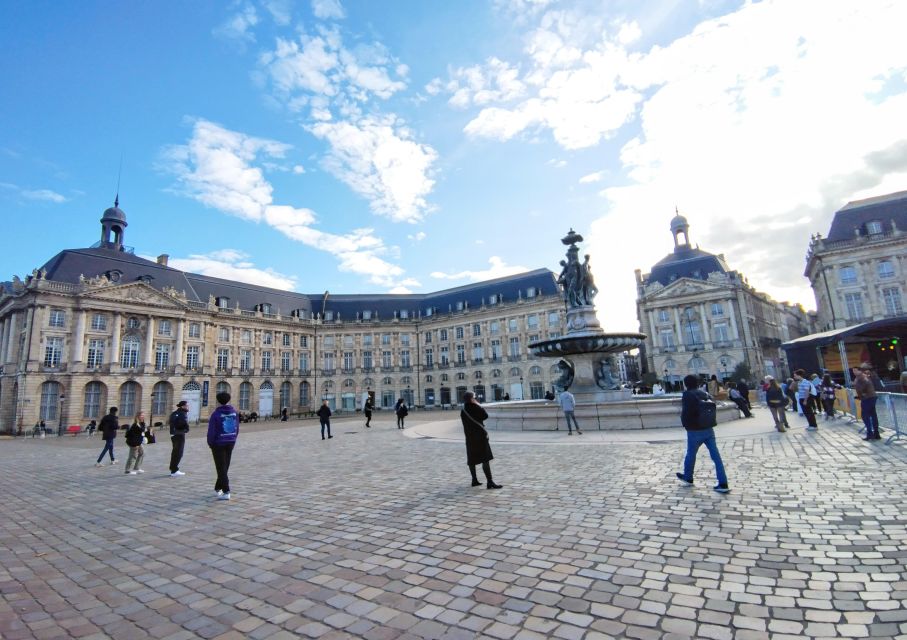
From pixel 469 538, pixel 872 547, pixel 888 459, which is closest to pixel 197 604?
pixel 469 538

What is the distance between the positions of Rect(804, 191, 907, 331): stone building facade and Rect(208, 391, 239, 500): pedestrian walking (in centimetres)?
5689

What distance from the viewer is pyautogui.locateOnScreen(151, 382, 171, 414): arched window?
1857 inches


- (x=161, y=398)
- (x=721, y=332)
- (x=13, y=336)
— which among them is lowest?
(x=161, y=398)

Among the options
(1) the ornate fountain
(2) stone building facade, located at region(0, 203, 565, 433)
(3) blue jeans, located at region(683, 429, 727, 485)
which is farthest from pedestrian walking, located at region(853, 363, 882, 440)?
(2) stone building facade, located at region(0, 203, 565, 433)

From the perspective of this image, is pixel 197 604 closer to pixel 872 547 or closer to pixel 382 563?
pixel 382 563

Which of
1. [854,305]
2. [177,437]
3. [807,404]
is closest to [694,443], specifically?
[807,404]

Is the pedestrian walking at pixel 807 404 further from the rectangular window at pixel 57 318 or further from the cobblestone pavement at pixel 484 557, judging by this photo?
the rectangular window at pixel 57 318

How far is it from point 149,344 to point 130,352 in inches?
77.0

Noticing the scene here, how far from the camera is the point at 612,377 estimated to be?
18656 millimetres

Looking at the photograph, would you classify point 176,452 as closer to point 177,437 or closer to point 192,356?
point 177,437

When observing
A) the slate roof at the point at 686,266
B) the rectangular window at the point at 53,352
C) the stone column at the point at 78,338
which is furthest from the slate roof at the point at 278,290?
the slate roof at the point at 686,266

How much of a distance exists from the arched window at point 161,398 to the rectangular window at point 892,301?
2967 inches

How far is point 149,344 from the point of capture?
47.0 meters

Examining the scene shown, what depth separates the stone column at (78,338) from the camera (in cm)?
4219
